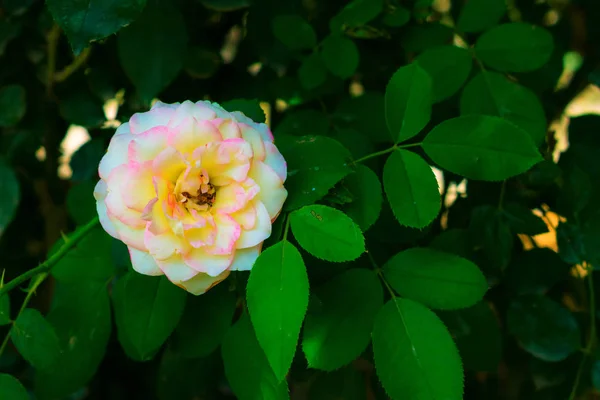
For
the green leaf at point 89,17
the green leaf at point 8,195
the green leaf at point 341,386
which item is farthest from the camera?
the green leaf at point 8,195

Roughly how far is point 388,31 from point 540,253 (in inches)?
12.5

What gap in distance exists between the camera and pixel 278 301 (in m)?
0.38

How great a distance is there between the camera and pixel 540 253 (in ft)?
2.21

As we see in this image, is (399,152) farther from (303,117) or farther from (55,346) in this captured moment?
(55,346)

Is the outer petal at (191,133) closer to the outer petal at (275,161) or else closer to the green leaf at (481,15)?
the outer petal at (275,161)

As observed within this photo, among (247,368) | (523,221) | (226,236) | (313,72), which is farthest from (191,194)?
(523,221)

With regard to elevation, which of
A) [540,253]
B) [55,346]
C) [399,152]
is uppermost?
[399,152]

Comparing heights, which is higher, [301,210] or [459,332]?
[301,210]

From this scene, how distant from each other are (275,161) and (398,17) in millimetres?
283

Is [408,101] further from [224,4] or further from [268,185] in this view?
[224,4]

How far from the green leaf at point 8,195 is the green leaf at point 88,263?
5.8 inches

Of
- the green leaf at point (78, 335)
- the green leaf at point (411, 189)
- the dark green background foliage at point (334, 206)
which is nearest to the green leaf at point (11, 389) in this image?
the dark green background foliage at point (334, 206)

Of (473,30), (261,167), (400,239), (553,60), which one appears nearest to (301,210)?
(261,167)

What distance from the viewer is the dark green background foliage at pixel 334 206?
44 centimetres
